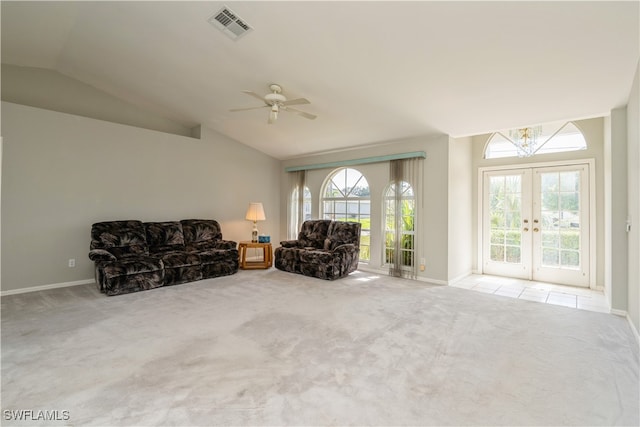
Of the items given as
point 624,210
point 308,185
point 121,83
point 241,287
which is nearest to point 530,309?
point 624,210

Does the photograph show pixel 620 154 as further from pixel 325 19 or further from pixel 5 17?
pixel 5 17

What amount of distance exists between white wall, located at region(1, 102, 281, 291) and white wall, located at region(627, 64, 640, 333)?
249 inches

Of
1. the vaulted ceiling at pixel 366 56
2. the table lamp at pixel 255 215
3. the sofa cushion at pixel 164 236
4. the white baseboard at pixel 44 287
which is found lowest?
the white baseboard at pixel 44 287

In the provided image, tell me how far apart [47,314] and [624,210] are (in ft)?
22.1

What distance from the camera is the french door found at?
4754 millimetres

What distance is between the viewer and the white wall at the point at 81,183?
4211 millimetres

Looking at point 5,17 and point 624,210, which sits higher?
point 5,17

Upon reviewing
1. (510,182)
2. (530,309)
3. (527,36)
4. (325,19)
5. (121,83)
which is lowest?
(530,309)

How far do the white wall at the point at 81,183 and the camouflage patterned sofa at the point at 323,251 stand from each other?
1754 millimetres

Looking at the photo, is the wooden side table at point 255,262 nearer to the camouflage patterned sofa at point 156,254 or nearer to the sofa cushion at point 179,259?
the camouflage patterned sofa at point 156,254

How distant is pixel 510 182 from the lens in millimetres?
5414

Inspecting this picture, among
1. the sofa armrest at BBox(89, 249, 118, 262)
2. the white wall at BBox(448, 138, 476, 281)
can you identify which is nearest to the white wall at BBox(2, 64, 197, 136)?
the sofa armrest at BBox(89, 249, 118, 262)

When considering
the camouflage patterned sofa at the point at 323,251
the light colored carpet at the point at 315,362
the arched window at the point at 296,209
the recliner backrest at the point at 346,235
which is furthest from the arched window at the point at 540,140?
the arched window at the point at 296,209

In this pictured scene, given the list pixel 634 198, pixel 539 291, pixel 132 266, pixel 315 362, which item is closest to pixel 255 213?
pixel 132 266
